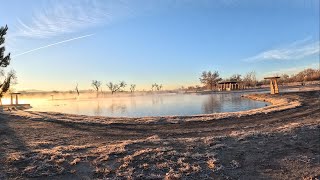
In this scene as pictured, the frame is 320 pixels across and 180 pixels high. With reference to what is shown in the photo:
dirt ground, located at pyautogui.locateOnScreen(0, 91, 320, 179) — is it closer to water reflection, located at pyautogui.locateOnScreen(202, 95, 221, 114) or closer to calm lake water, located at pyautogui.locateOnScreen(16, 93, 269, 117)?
water reflection, located at pyautogui.locateOnScreen(202, 95, 221, 114)

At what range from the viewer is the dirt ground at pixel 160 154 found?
29.0 ft

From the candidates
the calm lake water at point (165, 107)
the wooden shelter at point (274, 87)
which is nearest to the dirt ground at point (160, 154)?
the calm lake water at point (165, 107)

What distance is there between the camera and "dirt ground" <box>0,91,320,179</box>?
8.84 meters

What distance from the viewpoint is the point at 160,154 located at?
10.0 meters

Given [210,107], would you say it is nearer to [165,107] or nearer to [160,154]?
[165,107]

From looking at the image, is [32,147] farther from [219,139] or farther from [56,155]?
[219,139]

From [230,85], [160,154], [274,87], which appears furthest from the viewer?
[230,85]

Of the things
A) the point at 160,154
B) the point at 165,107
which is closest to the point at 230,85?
the point at 165,107

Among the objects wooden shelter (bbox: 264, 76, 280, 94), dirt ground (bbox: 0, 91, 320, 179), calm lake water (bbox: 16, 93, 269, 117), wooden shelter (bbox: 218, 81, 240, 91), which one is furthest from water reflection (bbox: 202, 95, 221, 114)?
wooden shelter (bbox: 218, 81, 240, 91)

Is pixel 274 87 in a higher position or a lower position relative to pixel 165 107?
higher

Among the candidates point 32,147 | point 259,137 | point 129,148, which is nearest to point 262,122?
point 259,137

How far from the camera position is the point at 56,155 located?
986 centimetres

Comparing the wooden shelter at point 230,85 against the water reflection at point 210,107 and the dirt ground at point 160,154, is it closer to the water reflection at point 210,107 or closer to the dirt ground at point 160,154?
the water reflection at point 210,107

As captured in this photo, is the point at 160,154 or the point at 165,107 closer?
the point at 160,154
